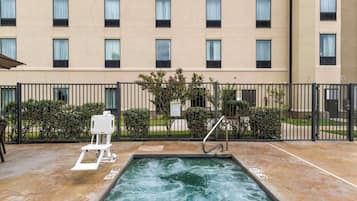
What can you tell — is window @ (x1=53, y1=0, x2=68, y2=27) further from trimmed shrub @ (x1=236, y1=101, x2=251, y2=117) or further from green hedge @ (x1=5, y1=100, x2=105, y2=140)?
trimmed shrub @ (x1=236, y1=101, x2=251, y2=117)

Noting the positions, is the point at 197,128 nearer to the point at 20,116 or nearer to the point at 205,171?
the point at 205,171

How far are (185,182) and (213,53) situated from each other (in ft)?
48.0

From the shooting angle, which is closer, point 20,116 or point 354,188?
point 354,188

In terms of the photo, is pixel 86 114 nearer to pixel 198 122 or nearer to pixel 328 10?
pixel 198 122

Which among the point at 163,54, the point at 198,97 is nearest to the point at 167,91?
the point at 198,97

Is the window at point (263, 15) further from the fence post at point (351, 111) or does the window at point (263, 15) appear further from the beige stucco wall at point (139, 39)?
the fence post at point (351, 111)

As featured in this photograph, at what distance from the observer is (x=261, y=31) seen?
19531mm

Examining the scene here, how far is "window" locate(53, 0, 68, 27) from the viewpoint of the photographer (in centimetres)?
1914

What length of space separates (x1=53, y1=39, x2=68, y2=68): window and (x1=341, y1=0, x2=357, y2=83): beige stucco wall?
21311 mm

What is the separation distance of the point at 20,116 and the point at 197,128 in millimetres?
6694

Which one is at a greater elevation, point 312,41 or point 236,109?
point 312,41

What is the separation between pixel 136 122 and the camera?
1040 cm

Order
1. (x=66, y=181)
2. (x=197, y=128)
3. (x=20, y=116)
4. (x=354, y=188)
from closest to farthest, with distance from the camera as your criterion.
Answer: (x=354, y=188)
(x=66, y=181)
(x=20, y=116)
(x=197, y=128)

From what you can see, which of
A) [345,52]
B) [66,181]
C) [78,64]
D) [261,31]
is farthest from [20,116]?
[345,52]
